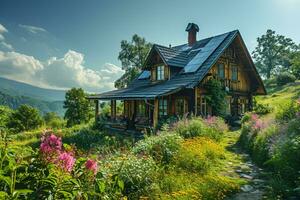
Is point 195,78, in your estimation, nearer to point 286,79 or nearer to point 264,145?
point 264,145

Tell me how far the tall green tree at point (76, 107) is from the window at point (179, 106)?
30301mm

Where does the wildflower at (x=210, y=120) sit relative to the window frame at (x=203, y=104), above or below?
below

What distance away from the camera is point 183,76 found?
21.2 meters

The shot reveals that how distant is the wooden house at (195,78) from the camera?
20422 mm

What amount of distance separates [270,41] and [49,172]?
64.5 m

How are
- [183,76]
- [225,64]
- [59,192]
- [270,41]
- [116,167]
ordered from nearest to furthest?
1. [59,192]
2. [116,167]
3. [183,76]
4. [225,64]
5. [270,41]

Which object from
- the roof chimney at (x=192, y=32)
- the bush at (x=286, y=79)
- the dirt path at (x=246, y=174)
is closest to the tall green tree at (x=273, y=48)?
the bush at (x=286, y=79)

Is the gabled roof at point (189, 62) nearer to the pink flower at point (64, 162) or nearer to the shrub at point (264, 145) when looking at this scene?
the shrub at point (264, 145)

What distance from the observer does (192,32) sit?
89.2 ft

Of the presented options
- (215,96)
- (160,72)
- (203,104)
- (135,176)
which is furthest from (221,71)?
(135,176)

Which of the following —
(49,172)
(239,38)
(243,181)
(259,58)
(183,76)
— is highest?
(259,58)

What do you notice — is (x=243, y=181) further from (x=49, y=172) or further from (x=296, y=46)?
(x=296, y=46)

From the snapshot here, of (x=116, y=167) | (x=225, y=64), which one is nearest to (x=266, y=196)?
(x=116, y=167)

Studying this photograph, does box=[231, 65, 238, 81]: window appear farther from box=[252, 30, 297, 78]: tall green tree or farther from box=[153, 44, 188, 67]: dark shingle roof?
box=[252, 30, 297, 78]: tall green tree
